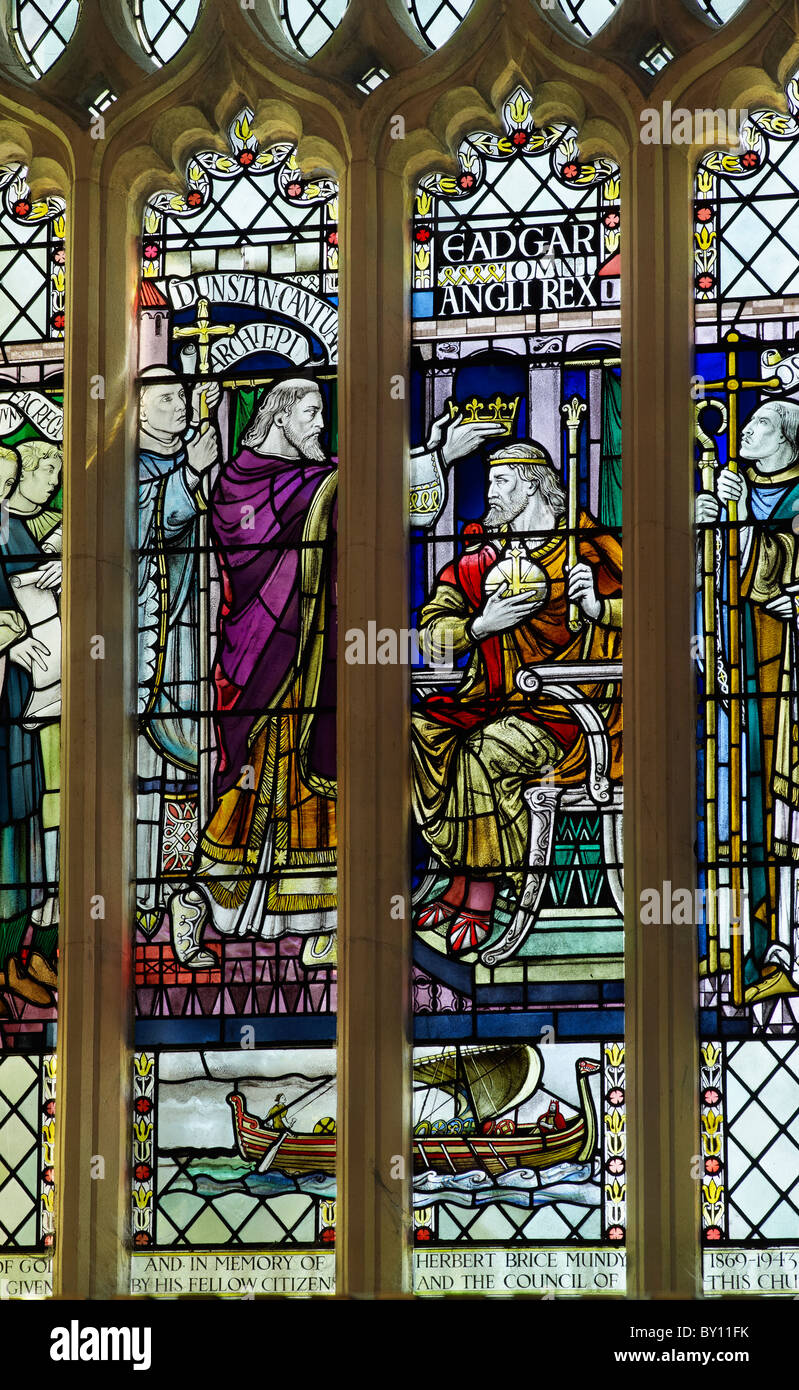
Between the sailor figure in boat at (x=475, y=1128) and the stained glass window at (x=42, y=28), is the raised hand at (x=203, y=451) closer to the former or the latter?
the stained glass window at (x=42, y=28)

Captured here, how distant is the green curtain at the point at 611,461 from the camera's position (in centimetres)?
834

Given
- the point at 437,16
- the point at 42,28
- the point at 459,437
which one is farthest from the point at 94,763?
the point at 437,16

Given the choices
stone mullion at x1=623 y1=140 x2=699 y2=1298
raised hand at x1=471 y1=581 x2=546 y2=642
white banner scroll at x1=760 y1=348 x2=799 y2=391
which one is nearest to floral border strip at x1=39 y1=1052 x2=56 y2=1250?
stone mullion at x1=623 y1=140 x2=699 y2=1298

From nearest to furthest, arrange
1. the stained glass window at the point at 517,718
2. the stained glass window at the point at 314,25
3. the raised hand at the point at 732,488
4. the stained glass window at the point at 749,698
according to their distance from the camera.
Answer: the stained glass window at the point at 749,698, the stained glass window at the point at 517,718, the raised hand at the point at 732,488, the stained glass window at the point at 314,25

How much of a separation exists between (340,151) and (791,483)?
1880 mm

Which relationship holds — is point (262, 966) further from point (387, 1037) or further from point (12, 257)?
point (12, 257)

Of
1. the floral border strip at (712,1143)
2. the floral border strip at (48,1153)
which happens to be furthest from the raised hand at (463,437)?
the floral border strip at (48,1153)

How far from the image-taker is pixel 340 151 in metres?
8.61

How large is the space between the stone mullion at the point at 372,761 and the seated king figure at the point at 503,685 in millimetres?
155

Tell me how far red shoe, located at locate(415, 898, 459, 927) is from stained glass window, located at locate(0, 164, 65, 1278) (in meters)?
1.21

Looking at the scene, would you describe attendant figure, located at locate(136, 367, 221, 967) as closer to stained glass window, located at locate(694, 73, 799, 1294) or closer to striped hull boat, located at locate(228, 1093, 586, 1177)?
striped hull boat, located at locate(228, 1093, 586, 1177)

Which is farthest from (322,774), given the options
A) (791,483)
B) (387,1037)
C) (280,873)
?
(791,483)

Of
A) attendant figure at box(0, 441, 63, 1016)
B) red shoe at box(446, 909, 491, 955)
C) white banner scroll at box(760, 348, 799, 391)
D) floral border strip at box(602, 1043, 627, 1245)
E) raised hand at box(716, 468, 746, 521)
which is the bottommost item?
floral border strip at box(602, 1043, 627, 1245)

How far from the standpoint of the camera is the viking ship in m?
7.89
